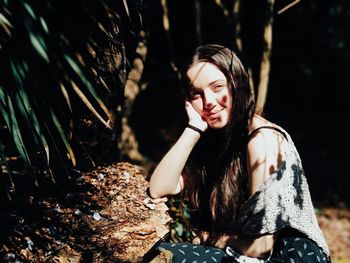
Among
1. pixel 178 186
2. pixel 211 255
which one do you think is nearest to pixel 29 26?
pixel 178 186

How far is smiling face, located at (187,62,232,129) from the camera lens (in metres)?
2.53

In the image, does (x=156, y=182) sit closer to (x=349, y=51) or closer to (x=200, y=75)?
(x=200, y=75)

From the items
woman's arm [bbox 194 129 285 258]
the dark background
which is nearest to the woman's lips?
woman's arm [bbox 194 129 285 258]

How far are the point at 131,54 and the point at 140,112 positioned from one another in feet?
14.2

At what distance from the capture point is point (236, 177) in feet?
8.83

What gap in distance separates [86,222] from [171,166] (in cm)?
51

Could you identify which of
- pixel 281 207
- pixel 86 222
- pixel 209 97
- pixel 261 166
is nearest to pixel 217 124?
pixel 209 97

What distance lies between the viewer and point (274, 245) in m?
2.52

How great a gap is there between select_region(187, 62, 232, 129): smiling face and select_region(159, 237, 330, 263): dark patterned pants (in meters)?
0.64

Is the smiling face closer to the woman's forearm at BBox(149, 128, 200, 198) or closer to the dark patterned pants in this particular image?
the woman's forearm at BBox(149, 128, 200, 198)

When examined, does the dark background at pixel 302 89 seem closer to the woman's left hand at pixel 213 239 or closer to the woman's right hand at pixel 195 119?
the woman's right hand at pixel 195 119

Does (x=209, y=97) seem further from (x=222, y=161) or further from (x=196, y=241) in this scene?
(x=196, y=241)

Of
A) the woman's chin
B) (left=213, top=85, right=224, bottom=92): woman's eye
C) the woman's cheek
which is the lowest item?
the woman's chin

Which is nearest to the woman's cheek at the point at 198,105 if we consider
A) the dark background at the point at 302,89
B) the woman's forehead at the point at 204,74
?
the woman's forehead at the point at 204,74
